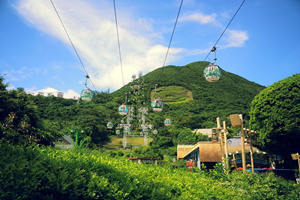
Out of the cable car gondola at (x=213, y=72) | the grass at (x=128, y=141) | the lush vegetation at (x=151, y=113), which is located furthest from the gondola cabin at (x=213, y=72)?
the grass at (x=128, y=141)

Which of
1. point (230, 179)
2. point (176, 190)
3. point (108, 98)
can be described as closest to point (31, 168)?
point (176, 190)

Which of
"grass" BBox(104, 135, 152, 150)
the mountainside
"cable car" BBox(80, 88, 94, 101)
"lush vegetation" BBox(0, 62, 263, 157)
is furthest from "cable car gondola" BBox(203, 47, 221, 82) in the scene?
the mountainside

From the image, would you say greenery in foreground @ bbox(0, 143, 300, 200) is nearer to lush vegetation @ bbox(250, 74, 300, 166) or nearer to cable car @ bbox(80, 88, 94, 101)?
cable car @ bbox(80, 88, 94, 101)

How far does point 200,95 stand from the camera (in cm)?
9019

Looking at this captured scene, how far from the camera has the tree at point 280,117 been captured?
1075 centimetres

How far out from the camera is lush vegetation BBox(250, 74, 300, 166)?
1074 centimetres

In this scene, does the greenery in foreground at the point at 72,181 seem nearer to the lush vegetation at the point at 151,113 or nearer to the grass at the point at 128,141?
the lush vegetation at the point at 151,113

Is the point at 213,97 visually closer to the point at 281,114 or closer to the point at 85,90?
the point at 281,114

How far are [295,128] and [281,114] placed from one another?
100cm

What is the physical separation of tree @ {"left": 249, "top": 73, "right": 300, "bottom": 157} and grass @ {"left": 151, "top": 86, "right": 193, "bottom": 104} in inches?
2897

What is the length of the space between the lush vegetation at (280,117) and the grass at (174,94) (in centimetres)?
7357

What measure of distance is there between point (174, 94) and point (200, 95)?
12136 mm

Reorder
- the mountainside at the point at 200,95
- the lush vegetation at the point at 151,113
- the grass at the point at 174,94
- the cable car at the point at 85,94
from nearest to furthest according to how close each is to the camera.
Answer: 1. the cable car at the point at 85,94
2. the lush vegetation at the point at 151,113
3. the mountainside at the point at 200,95
4. the grass at the point at 174,94

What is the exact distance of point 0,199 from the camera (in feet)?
5.43
